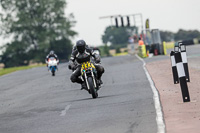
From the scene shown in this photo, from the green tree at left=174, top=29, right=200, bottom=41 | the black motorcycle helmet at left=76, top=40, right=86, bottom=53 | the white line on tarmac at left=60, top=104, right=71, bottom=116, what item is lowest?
the green tree at left=174, top=29, right=200, bottom=41

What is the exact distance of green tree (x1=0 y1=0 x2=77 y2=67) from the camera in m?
96.4

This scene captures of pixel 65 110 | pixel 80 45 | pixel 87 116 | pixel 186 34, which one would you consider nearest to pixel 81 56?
pixel 80 45

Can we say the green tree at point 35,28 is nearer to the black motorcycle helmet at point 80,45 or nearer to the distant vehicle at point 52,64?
the distant vehicle at point 52,64

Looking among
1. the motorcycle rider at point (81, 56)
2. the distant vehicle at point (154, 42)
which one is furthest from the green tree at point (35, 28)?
the motorcycle rider at point (81, 56)

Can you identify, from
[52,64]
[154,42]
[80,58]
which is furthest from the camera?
[154,42]

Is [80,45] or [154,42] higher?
[80,45]

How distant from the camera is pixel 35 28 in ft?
320

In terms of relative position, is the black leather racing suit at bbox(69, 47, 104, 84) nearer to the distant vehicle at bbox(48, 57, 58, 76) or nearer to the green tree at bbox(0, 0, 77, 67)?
the distant vehicle at bbox(48, 57, 58, 76)

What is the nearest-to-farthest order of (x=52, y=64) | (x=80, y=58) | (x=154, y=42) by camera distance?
(x=80, y=58)
(x=52, y=64)
(x=154, y=42)

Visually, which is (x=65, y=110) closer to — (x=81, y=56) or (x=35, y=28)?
(x=81, y=56)

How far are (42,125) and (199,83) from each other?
6963 millimetres

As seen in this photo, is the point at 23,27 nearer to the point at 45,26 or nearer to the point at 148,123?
the point at 45,26

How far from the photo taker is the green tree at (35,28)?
3797 inches

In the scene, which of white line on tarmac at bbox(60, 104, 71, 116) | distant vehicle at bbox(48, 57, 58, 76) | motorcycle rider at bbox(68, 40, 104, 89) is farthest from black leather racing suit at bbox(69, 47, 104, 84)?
distant vehicle at bbox(48, 57, 58, 76)
